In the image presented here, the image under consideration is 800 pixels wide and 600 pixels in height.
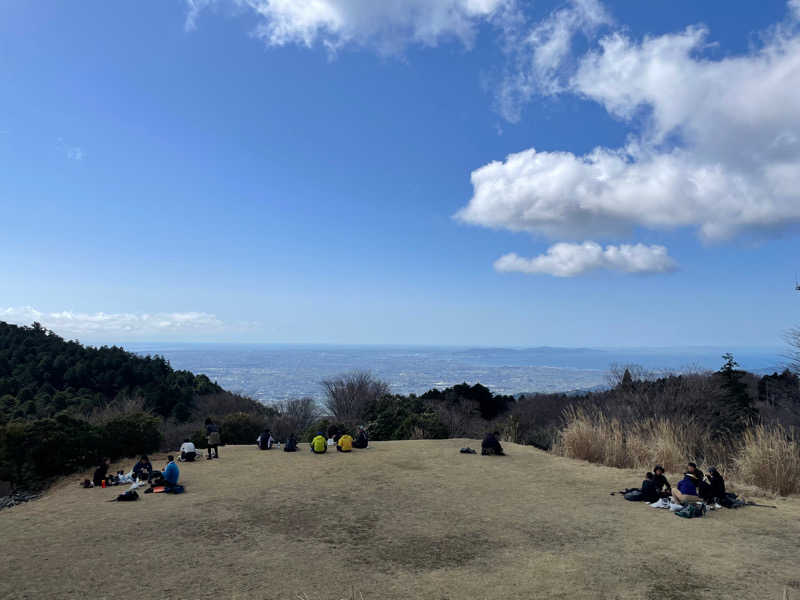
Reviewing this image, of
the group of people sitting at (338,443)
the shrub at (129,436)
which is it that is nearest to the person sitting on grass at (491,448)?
the group of people sitting at (338,443)

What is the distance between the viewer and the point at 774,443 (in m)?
10.4

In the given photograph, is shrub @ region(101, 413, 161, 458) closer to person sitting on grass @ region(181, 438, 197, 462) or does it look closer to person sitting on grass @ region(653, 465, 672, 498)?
person sitting on grass @ region(181, 438, 197, 462)

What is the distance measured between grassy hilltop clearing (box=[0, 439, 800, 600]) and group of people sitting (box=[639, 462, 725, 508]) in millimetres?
337

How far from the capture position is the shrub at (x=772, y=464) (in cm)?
983

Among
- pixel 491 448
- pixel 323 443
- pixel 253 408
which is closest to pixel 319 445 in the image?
pixel 323 443

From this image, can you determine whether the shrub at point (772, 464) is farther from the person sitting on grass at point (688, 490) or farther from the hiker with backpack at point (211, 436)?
the hiker with backpack at point (211, 436)

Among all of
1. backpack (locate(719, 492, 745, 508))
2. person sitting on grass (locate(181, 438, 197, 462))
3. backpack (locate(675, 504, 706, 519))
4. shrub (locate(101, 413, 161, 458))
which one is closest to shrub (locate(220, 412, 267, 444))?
shrub (locate(101, 413, 161, 458))

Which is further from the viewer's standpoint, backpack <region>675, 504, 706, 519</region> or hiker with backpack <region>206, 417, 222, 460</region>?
hiker with backpack <region>206, 417, 222, 460</region>

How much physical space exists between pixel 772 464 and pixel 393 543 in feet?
27.8

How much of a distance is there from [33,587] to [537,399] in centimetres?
4458

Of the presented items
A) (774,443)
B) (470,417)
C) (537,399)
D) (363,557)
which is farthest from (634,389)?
(363,557)

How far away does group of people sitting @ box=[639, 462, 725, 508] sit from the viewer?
8977 mm

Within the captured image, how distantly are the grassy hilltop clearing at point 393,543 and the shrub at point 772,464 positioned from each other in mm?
561

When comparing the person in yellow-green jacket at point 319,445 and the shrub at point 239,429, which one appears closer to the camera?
the person in yellow-green jacket at point 319,445
